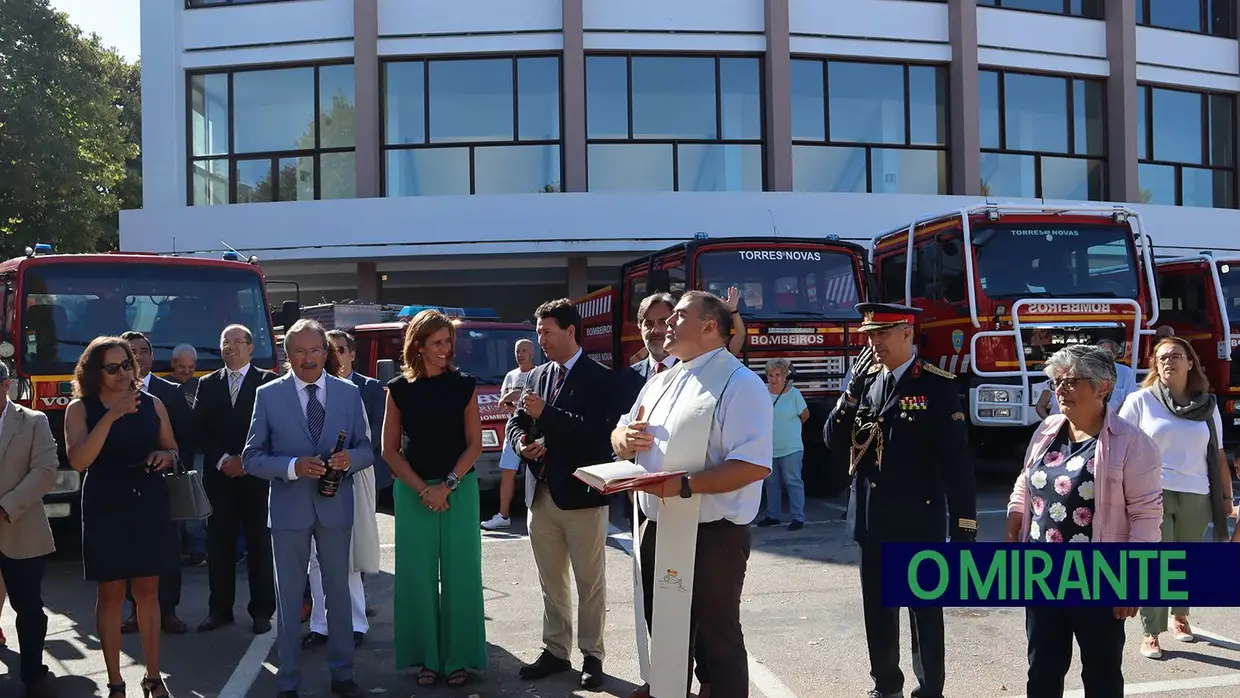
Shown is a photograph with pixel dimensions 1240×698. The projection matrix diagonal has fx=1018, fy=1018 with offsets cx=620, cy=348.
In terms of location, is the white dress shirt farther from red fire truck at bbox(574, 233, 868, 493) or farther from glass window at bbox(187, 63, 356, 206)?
glass window at bbox(187, 63, 356, 206)

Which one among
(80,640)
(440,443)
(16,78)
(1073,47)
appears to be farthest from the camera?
(1073,47)

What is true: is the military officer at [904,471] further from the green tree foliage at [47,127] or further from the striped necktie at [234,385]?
the green tree foliage at [47,127]

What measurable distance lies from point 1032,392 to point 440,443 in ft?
24.9

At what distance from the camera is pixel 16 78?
19.2 m

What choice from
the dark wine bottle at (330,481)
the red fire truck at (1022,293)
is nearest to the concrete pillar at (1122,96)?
the red fire truck at (1022,293)

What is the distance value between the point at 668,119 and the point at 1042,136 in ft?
26.6

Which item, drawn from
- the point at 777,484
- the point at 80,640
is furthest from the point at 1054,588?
the point at 777,484

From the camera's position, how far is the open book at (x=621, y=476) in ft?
12.1

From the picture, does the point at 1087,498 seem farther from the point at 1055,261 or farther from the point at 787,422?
the point at 1055,261

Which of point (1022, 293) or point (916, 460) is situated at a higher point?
point (1022, 293)

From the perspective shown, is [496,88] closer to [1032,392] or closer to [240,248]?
[240,248]

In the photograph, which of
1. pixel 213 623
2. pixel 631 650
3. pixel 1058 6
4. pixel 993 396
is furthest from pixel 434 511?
pixel 1058 6

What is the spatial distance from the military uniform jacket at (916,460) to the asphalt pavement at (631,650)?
100 cm

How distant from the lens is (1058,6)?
21609 millimetres
